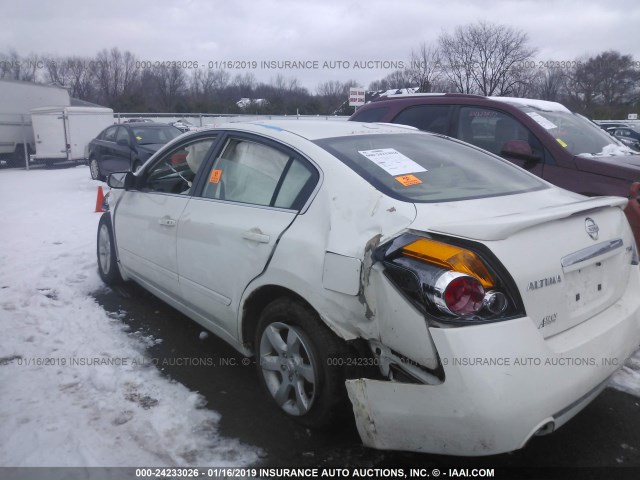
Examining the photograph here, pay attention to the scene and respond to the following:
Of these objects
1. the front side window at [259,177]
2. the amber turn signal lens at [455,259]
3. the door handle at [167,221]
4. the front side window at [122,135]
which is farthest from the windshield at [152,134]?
the amber turn signal lens at [455,259]

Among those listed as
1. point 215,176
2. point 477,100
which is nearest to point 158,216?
point 215,176

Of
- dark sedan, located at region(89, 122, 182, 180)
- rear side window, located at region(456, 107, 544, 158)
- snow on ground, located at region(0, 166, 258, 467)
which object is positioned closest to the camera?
snow on ground, located at region(0, 166, 258, 467)

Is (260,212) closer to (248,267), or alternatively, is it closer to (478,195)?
(248,267)

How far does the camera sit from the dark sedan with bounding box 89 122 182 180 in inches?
474

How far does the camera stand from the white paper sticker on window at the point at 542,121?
5.13 m

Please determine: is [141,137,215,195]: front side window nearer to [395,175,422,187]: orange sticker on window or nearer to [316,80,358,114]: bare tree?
[395,175,422,187]: orange sticker on window

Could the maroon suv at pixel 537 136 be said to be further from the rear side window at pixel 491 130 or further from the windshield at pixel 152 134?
the windshield at pixel 152 134

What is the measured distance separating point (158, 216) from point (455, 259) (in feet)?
8.17

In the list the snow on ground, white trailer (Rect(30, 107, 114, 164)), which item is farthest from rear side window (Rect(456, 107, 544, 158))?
white trailer (Rect(30, 107, 114, 164))

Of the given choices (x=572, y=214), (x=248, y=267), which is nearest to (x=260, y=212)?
(x=248, y=267)

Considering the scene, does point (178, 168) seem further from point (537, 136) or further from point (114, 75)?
point (114, 75)

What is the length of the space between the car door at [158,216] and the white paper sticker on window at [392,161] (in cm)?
130

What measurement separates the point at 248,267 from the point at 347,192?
74 cm

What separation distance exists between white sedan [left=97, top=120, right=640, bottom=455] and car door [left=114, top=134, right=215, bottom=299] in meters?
0.21
